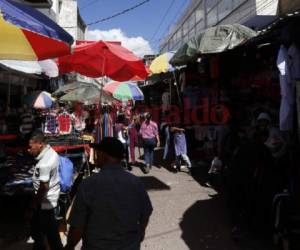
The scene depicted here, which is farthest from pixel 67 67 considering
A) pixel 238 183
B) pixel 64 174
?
pixel 238 183

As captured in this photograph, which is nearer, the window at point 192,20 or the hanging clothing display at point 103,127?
the hanging clothing display at point 103,127

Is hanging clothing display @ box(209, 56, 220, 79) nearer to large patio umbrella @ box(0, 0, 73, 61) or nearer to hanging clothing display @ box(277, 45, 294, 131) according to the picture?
hanging clothing display @ box(277, 45, 294, 131)

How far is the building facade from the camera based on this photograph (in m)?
10.9

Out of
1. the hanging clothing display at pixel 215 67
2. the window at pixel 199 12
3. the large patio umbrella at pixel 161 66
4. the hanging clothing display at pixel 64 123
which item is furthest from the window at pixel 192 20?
the hanging clothing display at pixel 215 67

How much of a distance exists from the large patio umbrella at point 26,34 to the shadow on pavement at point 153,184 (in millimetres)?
6068

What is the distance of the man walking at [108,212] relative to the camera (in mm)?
2945

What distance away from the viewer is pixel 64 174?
6.05 meters

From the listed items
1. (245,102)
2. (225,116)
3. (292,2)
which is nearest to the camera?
(245,102)

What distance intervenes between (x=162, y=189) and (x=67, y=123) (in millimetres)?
4530

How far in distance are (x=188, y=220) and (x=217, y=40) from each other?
12.4 ft

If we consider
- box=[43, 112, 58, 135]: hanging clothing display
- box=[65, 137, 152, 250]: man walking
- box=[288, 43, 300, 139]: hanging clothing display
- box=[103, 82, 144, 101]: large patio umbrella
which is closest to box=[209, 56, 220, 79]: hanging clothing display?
box=[288, 43, 300, 139]: hanging clothing display

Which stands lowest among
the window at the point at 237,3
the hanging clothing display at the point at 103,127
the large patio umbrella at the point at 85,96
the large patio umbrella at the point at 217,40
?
the hanging clothing display at the point at 103,127

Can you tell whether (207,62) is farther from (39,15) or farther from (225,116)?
(39,15)

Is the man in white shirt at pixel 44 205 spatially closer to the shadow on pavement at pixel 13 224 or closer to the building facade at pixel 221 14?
the shadow on pavement at pixel 13 224
